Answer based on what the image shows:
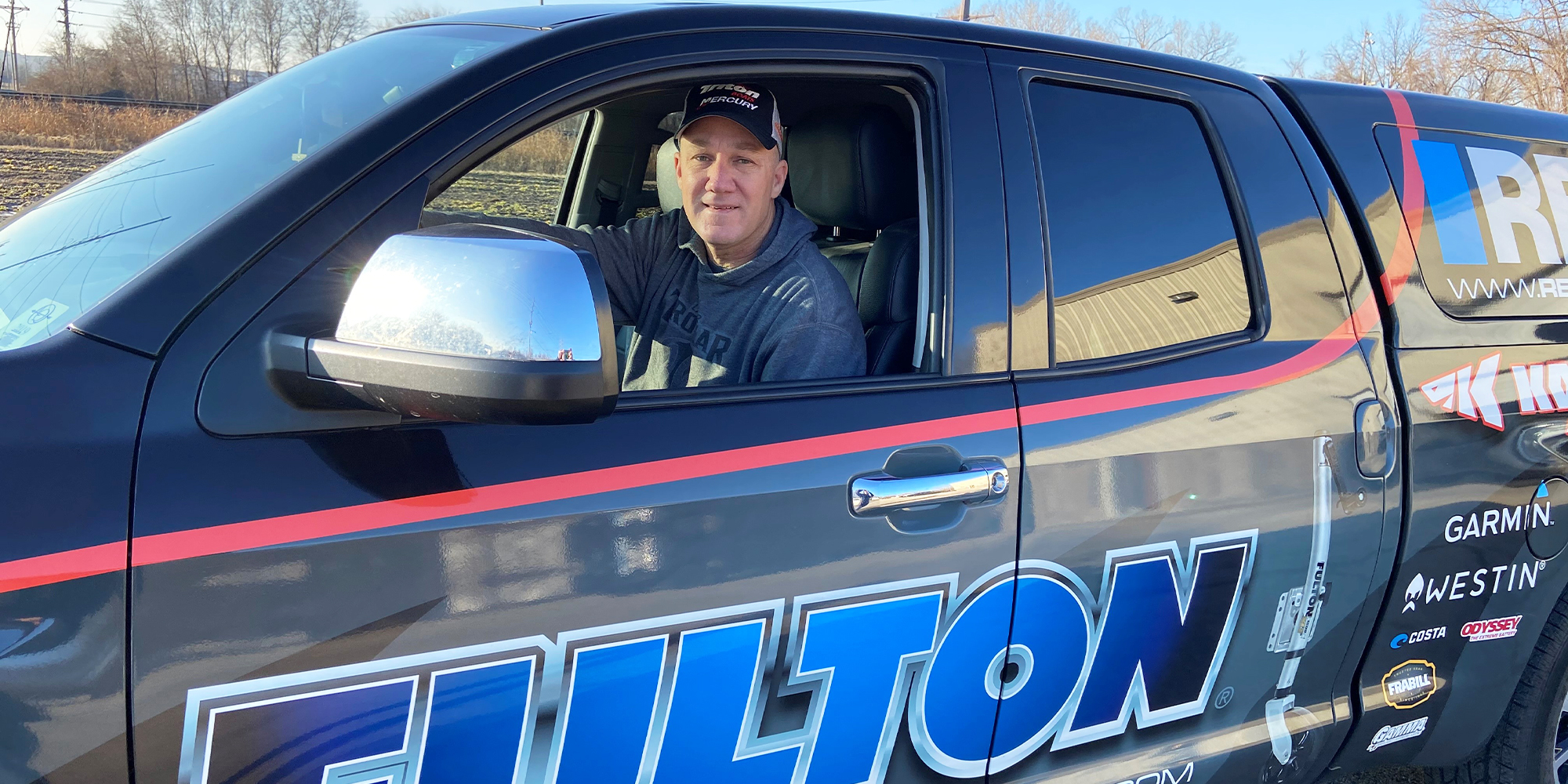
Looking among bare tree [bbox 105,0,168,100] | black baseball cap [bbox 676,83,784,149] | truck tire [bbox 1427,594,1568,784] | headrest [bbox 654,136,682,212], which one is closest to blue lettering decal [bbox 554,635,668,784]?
black baseball cap [bbox 676,83,784,149]

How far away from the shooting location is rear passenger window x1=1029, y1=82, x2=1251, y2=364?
1.82 meters

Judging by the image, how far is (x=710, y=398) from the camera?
58.5 inches

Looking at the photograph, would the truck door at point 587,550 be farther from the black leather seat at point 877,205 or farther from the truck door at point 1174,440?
the black leather seat at point 877,205

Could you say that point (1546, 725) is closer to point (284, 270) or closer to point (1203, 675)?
point (1203, 675)

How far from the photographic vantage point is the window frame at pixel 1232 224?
1776 mm

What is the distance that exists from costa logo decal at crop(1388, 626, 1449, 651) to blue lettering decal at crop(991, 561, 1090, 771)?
856 mm

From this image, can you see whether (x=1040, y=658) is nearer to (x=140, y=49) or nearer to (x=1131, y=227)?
(x=1131, y=227)

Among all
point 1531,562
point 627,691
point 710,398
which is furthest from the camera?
point 1531,562

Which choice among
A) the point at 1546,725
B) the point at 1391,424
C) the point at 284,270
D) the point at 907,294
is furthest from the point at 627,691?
the point at 1546,725

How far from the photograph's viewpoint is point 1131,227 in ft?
6.28

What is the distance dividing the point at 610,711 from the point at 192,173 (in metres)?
0.98

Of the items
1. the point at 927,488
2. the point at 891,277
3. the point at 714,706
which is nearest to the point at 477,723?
the point at 714,706

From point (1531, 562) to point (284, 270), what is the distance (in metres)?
2.45

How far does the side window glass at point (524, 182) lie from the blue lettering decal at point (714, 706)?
981mm
